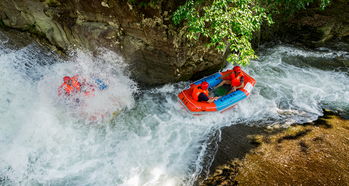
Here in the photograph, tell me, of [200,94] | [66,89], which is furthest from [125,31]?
[200,94]

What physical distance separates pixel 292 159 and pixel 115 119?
4.87 meters

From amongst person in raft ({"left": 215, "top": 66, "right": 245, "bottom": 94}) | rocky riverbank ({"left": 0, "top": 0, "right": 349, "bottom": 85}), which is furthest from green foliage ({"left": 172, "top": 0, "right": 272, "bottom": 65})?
person in raft ({"left": 215, "top": 66, "right": 245, "bottom": 94})

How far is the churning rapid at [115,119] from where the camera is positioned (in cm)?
491

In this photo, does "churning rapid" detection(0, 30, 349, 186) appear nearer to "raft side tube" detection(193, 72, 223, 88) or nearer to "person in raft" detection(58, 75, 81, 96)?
"person in raft" detection(58, 75, 81, 96)

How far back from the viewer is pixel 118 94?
6656 millimetres

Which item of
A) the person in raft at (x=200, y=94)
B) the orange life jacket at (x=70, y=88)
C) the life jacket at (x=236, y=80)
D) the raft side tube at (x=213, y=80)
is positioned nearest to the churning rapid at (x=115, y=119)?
the orange life jacket at (x=70, y=88)

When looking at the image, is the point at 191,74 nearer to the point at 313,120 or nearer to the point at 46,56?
the point at 313,120

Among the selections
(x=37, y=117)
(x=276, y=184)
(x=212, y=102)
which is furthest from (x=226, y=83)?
(x=37, y=117)

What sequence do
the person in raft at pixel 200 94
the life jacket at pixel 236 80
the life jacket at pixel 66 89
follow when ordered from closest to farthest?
the life jacket at pixel 66 89 < the person in raft at pixel 200 94 < the life jacket at pixel 236 80

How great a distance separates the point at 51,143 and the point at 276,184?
566 cm

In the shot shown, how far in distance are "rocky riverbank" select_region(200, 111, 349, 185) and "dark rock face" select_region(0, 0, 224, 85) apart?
9.23 feet

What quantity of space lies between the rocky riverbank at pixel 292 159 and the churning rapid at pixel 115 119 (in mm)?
551

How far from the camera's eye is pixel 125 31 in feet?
19.7

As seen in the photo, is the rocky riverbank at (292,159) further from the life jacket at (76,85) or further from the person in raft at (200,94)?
the life jacket at (76,85)
